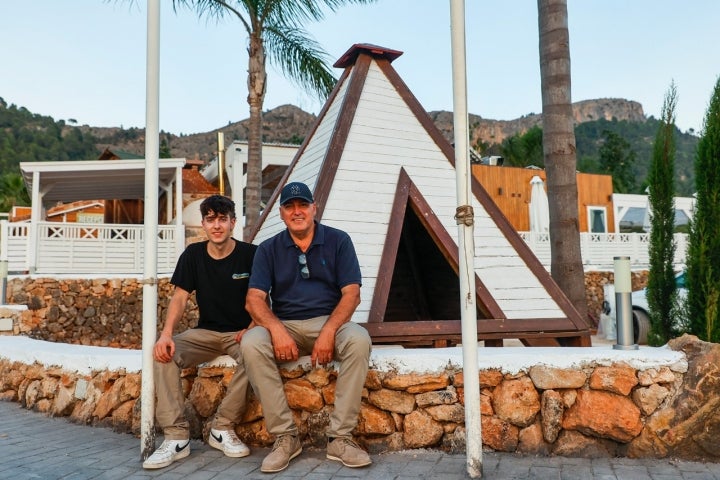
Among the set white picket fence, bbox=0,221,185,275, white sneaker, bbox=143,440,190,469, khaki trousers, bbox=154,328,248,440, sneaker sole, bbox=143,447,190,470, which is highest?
white picket fence, bbox=0,221,185,275

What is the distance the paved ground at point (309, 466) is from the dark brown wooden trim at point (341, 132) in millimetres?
2293

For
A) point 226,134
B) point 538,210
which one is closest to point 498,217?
point 538,210

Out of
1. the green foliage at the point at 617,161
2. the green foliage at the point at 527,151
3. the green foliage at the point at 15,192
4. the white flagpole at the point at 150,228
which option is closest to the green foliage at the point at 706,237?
the white flagpole at the point at 150,228

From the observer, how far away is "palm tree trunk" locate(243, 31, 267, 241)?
11.9 metres

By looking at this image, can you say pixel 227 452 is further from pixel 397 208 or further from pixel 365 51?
pixel 365 51

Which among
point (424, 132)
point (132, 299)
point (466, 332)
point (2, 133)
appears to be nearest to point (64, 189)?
point (132, 299)

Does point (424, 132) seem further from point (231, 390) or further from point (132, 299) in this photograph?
point (132, 299)

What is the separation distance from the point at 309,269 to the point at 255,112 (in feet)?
30.1

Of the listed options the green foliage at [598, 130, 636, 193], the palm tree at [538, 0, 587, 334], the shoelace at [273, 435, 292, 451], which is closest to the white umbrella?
the palm tree at [538, 0, 587, 334]

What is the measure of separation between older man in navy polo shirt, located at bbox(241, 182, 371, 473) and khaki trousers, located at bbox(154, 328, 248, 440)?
28 centimetres

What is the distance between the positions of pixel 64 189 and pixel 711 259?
17.0 m

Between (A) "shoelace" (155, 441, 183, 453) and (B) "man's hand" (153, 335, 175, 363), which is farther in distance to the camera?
(B) "man's hand" (153, 335, 175, 363)

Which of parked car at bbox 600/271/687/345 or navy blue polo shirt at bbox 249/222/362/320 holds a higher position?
navy blue polo shirt at bbox 249/222/362/320

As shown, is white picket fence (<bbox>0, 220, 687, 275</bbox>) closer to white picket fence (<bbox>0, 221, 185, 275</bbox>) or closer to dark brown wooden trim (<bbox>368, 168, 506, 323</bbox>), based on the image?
white picket fence (<bbox>0, 221, 185, 275</bbox>)
